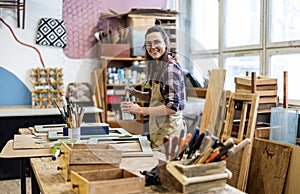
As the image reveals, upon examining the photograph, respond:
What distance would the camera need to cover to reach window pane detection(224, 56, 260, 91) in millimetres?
4035

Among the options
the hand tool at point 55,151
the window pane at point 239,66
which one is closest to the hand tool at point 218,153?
the hand tool at point 55,151

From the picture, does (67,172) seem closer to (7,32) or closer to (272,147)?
(272,147)

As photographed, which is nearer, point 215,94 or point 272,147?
point 215,94

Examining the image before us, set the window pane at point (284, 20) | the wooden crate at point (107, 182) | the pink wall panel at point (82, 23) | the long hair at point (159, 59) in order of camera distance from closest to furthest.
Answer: the wooden crate at point (107, 182), the long hair at point (159, 59), the window pane at point (284, 20), the pink wall panel at point (82, 23)

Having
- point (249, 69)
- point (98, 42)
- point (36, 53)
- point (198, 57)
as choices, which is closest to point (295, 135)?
point (249, 69)

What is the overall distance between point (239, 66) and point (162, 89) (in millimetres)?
2894

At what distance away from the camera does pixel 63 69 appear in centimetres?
512

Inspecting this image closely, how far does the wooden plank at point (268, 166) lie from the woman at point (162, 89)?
4.55ft

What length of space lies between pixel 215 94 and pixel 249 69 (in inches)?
103

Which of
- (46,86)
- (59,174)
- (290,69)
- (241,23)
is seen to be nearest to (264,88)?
(290,69)

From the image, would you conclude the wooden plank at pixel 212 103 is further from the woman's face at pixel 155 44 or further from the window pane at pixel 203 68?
the woman's face at pixel 155 44

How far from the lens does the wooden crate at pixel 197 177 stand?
1251mm

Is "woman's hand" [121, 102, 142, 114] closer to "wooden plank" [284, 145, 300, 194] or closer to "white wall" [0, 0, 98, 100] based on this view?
"wooden plank" [284, 145, 300, 194]

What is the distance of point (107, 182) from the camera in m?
1.23
